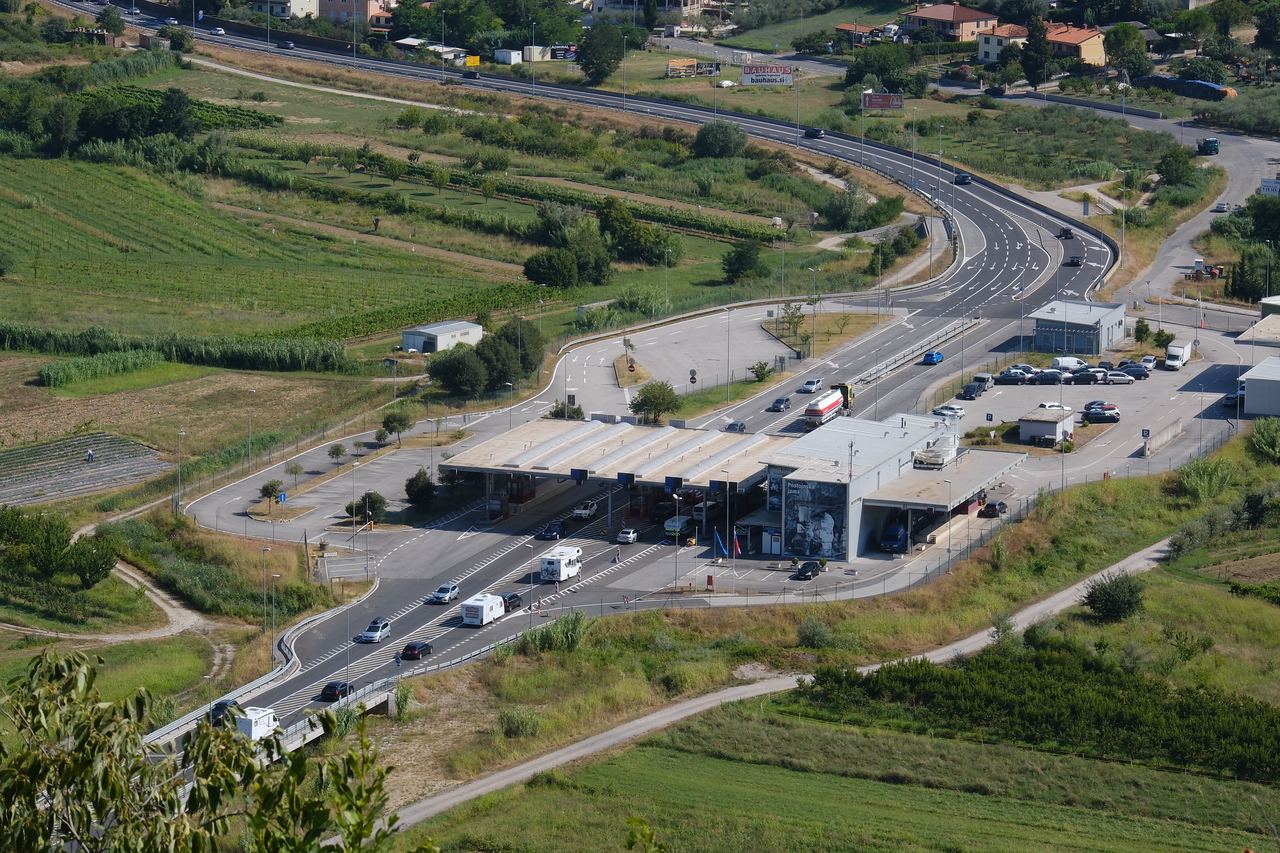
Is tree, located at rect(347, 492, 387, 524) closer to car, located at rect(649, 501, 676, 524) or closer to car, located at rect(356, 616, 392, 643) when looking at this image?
car, located at rect(356, 616, 392, 643)

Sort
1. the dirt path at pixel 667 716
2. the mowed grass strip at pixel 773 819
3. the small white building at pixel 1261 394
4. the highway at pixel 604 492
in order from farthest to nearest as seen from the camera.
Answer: the small white building at pixel 1261 394, the highway at pixel 604 492, the dirt path at pixel 667 716, the mowed grass strip at pixel 773 819

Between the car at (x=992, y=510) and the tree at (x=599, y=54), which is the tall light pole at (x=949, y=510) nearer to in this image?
the car at (x=992, y=510)

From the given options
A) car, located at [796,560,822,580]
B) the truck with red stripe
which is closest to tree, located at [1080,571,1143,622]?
car, located at [796,560,822,580]

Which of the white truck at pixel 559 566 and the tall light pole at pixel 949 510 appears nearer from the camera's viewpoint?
the white truck at pixel 559 566

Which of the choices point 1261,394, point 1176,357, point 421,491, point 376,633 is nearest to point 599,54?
point 1176,357

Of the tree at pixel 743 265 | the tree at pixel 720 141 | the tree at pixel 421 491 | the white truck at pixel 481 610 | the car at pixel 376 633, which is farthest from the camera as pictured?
the tree at pixel 720 141

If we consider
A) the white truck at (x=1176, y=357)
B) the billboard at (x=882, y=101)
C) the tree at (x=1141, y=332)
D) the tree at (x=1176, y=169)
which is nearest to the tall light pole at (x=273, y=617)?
the white truck at (x=1176, y=357)
